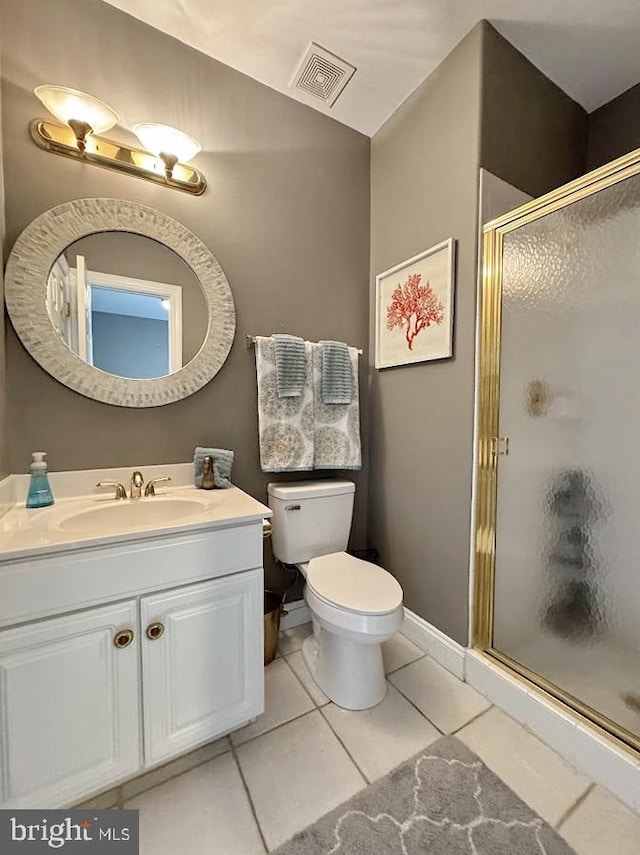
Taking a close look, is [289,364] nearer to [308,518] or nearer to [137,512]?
[308,518]

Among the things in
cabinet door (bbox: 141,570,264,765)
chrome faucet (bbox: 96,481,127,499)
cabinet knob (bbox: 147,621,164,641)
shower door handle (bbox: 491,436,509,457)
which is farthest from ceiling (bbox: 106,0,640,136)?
cabinet knob (bbox: 147,621,164,641)

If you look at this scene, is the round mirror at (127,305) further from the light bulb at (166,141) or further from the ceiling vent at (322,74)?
the ceiling vent at (322,74)

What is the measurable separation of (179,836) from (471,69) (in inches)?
105

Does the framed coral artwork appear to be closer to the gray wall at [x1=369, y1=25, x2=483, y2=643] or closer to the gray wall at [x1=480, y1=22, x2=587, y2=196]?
the gray wall at [x1=369, y1=25, x2=483, y2=643]

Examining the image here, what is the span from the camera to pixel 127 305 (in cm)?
137

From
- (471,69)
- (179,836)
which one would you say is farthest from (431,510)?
(471,69)

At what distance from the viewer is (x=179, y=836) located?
2.98ft

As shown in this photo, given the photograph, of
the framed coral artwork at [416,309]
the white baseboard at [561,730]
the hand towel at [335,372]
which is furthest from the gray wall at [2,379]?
the white baseboard at [561,730]

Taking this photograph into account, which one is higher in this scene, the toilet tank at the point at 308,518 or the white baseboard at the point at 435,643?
the toilet tank at the point at 308,518

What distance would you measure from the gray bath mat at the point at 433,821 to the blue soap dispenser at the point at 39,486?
3.95ft

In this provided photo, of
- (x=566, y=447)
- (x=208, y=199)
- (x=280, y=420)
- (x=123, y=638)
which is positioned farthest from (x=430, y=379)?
(x=123, y=638)

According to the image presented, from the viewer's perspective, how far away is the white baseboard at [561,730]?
1001mm

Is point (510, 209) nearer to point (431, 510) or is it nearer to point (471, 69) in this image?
point (471, 69)

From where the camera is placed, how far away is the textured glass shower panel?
109 cm
